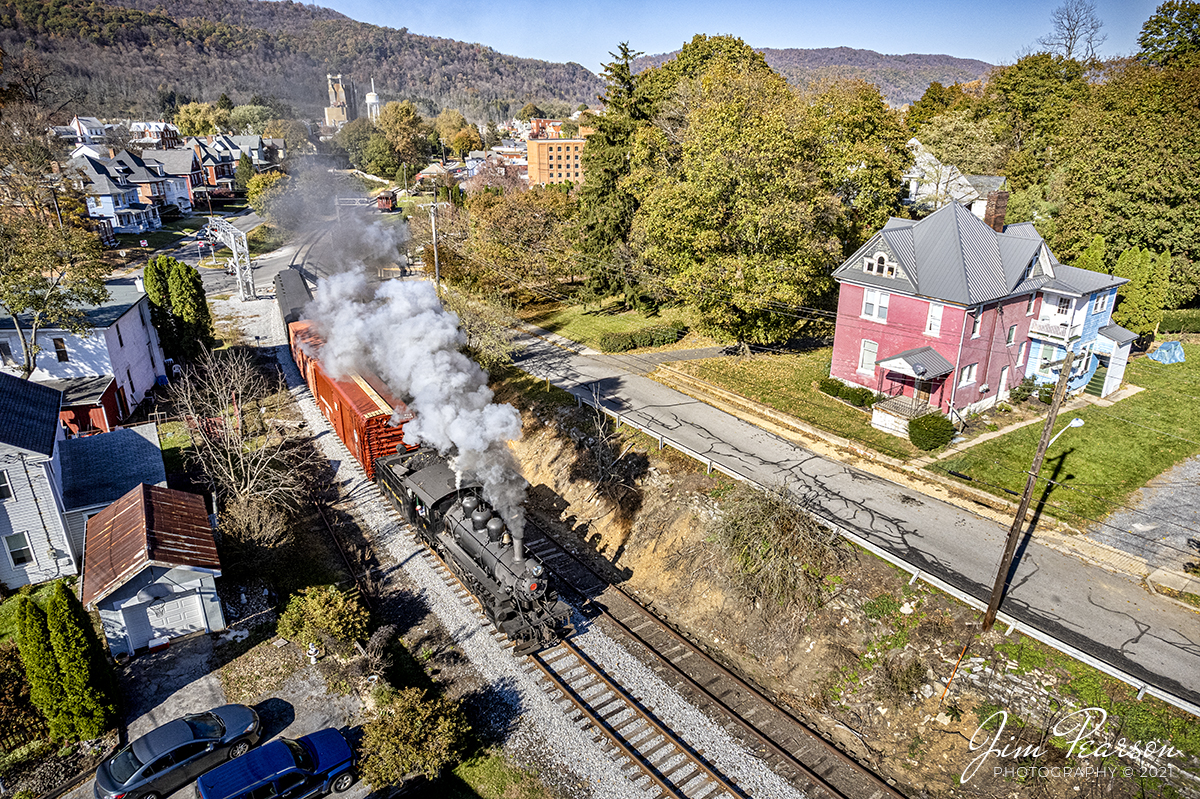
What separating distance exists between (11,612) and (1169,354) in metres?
56.2

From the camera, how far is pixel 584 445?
92.1ft

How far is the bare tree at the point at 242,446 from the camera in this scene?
22.8m

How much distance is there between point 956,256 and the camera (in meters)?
28.0

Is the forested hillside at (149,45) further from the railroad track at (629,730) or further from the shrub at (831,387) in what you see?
the railroad track at (629,730)

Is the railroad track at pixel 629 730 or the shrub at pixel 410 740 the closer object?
the shrub at pixel 410 740

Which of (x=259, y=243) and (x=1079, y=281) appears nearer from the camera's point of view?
(x=1079, y=281)

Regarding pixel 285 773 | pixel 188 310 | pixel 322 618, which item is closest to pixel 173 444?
pixel 188 310

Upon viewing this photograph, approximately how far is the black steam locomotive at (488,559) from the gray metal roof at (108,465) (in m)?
10.8

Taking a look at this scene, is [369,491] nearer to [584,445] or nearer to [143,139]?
[584,445]

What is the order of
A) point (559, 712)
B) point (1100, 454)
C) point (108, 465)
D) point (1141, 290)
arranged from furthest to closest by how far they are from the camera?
point (1141, 290) → point (1100, 454) → point (108, 465) → point (559, 712)

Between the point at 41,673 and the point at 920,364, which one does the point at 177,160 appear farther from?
the point at 920,364

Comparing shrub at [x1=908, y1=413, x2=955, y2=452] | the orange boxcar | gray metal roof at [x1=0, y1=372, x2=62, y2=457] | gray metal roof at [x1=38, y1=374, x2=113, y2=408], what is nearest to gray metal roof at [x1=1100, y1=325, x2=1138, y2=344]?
shrub at [x1=908, y1=413, x2=955, y2=452]

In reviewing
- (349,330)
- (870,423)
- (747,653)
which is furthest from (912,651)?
(349,330)

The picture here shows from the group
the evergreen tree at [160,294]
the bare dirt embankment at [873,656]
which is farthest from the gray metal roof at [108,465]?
the bare dirt embankment at [873,656]
